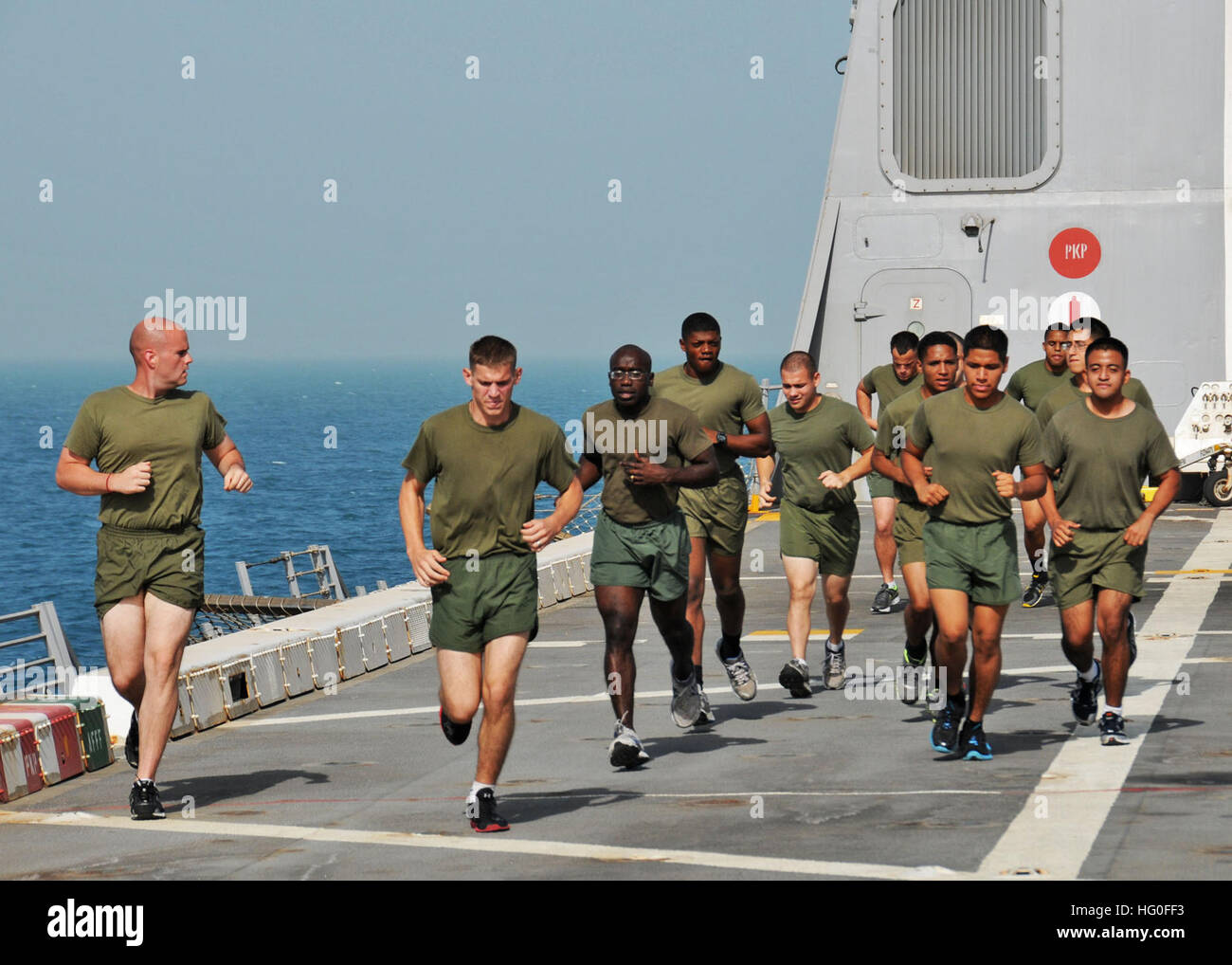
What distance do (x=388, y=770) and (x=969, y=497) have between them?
3.38m

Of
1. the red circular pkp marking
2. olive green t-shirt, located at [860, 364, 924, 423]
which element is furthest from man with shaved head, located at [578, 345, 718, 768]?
the red circular pkp marking

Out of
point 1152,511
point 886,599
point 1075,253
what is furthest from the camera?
point 1075,253

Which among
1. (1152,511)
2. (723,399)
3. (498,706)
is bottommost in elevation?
(498,706)

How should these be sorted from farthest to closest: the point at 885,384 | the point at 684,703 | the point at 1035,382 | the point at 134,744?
the point at 885,384
the point at 1035,382
the point at 684,703
the point at 134,744

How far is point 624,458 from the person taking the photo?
9633 millimetres

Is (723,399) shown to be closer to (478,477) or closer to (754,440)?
(754,440)

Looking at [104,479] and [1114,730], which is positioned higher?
[104,479]

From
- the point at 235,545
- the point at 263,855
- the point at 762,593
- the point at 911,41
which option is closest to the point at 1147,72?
the point at 911,41

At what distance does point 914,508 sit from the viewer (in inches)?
454

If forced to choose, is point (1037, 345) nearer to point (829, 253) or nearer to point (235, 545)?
point (829, 253)

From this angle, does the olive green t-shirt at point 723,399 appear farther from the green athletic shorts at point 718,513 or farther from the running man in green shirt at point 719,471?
the green athletic shorts at point 718,513

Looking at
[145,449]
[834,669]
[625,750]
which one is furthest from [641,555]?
[834,669]

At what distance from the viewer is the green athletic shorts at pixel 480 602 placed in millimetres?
8234

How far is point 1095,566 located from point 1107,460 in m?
0.56
